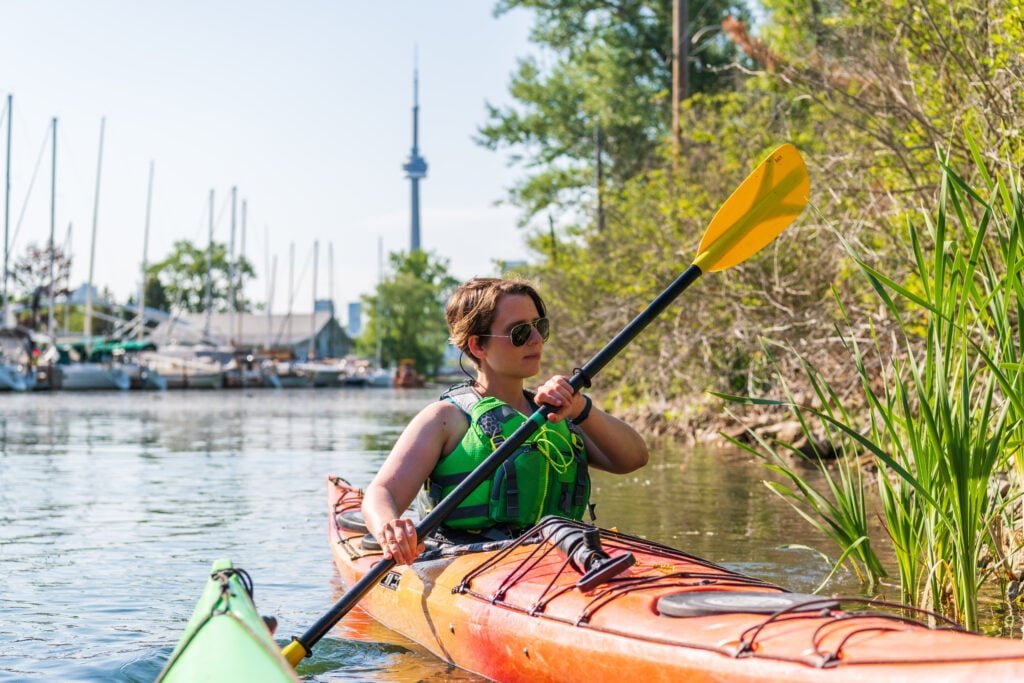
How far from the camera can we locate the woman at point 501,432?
4160 millimetres

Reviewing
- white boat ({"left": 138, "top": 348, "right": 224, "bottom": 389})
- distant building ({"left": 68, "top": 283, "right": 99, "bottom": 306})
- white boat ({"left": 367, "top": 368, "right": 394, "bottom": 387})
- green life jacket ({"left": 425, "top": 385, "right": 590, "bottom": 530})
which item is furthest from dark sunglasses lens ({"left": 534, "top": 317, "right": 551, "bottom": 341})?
distant building ({"left": 68, "top": 283, "right": 99, "bottom": 306})

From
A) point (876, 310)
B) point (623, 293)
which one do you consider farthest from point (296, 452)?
point (876, 310)

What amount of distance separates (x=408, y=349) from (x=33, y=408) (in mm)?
40067

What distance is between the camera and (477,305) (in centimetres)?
420

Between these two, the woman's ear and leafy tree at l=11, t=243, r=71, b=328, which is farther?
leafy tree at l=11, t=243, r=71, b=328

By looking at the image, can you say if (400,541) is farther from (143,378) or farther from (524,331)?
(143,378)

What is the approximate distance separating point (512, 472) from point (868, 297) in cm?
544

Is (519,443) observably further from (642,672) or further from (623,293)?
(623,293)

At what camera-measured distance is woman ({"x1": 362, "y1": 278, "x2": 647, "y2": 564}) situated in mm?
4160

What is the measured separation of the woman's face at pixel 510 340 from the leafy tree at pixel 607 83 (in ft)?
54.9

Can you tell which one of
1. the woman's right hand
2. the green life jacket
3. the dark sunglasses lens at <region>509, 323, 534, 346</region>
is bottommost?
the woman's right hand

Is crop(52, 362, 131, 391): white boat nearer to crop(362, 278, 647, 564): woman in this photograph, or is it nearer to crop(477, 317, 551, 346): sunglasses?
crop(362, 278, 647, 564): woman

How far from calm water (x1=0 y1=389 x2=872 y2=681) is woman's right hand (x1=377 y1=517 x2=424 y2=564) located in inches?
23.0

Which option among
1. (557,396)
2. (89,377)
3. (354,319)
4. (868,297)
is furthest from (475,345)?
(354,319)
